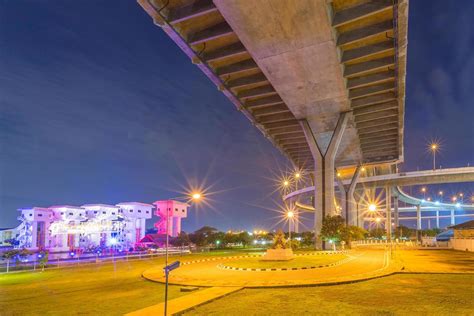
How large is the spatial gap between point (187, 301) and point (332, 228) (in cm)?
3272

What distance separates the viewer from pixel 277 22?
26.0m

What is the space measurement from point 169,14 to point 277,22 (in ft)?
26.9

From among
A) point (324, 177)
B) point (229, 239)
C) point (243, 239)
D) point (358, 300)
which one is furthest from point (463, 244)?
point (358, 300)

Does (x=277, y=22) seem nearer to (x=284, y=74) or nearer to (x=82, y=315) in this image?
(x=284, y=74)

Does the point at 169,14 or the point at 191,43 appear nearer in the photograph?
the point at 169,14

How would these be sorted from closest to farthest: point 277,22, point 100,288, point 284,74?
point 100,288 → point 277,22 → point 284,74

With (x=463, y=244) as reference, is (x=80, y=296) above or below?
above

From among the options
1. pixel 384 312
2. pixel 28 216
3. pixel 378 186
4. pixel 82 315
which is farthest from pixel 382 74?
pixel 28 216

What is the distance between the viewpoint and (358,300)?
12180 millimetres

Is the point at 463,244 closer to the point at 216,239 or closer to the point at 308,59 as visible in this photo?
the point at 308,59

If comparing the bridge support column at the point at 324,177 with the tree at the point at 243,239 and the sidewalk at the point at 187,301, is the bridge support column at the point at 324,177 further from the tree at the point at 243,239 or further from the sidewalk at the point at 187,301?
the sidewalk at the point at 187,301

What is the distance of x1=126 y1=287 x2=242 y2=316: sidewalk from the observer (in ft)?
34.4

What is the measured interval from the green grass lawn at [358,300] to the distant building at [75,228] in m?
64.2

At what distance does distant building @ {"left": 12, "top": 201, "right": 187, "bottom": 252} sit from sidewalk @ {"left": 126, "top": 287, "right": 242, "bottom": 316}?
6331 cm
